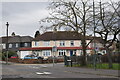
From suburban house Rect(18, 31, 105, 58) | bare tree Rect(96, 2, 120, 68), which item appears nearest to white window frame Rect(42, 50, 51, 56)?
suburban house Rect(18, 31, 105, 58)

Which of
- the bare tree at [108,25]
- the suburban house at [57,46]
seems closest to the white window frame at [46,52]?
the suburban house at [57,46]

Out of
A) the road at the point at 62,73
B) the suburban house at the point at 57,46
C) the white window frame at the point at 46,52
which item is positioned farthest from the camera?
the white window frame at the point at 46,52

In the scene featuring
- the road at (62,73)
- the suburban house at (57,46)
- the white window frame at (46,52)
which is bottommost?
the road at (62,73)

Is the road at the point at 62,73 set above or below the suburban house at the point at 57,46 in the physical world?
below

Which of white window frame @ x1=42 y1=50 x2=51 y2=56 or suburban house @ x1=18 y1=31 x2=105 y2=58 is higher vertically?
suburban house @ x1=18 y1=31 x2=105 y2=58

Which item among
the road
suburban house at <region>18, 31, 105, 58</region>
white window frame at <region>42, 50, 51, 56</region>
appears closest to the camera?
the road

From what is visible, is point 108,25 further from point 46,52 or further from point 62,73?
point 46,52

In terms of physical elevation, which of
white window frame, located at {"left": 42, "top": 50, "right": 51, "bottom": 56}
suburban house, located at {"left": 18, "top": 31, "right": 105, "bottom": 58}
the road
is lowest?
the road

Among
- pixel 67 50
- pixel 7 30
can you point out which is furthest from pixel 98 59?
pixel 67 50

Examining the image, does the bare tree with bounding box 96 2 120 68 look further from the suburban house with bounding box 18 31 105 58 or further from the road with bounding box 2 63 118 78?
the suburban house with bounding box 18 31 105 58

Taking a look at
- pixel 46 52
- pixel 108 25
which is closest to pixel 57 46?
pixel 46 52

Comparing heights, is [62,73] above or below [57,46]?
below

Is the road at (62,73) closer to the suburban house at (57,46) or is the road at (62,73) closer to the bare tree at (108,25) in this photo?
the bare tree at (108,25)

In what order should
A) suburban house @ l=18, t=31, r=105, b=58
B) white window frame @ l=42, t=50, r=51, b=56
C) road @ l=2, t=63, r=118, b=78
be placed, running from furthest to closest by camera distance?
white window frame @ l=42, t=50, r=51, b=56 → suburban house @ l=18, t=31, r=105, b=58 → road @ l=2, t=63, r=118, b=78
